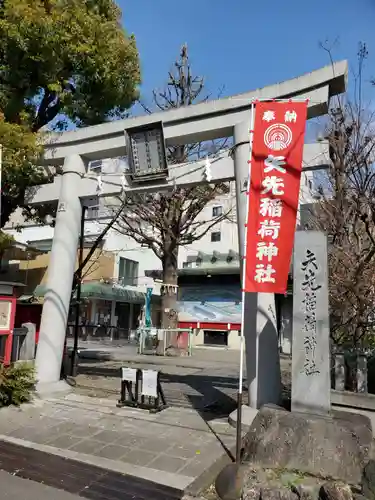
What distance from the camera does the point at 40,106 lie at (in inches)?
429

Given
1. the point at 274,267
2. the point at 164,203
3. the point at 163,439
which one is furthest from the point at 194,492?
the point at 164,203

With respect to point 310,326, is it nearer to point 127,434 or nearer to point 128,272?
point 127,434

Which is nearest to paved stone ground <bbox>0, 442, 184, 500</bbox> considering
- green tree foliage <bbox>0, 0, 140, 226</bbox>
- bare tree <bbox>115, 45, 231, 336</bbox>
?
green tree foliage <bbox>0, 0, 140, 226</bbox>

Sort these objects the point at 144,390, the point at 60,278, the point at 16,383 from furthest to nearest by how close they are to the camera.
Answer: the point at 60,278, the point at 144,390, the point at 16,383

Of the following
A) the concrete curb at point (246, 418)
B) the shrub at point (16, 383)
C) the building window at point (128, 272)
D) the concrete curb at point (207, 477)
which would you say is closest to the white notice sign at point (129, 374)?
the shrub at point (16, 383)

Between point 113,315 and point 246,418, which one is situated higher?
point 113,315

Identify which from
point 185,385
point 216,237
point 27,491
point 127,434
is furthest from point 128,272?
point 27,491

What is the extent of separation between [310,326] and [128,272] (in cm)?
2618

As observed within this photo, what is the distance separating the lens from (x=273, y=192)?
21.8ft

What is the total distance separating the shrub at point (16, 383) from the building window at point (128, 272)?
2157 centimetres

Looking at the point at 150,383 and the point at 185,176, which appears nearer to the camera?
the point at 150,383

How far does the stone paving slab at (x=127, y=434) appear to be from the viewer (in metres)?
5.64

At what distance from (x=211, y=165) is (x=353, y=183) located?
328cm

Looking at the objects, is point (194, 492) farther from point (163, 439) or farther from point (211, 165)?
point (211, 165)
